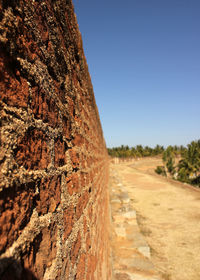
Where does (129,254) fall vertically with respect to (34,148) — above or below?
below

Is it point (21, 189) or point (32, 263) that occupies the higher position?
point (21, 189)

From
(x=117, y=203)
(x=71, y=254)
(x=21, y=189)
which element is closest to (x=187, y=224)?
(x=117, y=203)

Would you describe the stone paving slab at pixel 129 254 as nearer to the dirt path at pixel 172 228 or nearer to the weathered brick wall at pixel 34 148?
the dirt path at pixel 172 228

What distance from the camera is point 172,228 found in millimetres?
7391

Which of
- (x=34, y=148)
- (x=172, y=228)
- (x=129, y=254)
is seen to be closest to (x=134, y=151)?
(x=172, y=228)

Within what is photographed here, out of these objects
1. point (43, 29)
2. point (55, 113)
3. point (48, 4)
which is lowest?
point (55, 113)

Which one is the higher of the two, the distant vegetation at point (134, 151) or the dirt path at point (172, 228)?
the distant vegetation at point (134, 151)

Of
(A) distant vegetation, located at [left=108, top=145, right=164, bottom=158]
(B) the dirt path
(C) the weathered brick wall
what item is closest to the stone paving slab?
(B) the dirt path

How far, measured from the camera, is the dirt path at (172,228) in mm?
4902

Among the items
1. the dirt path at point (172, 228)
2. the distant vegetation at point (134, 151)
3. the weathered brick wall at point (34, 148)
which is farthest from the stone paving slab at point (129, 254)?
the distant vegetation at point (134, 151)

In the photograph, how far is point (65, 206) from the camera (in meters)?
0.89

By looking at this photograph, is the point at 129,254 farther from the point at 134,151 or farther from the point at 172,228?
the point at 134,151

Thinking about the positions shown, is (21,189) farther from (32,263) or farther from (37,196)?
(32,263)

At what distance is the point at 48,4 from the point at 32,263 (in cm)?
94
